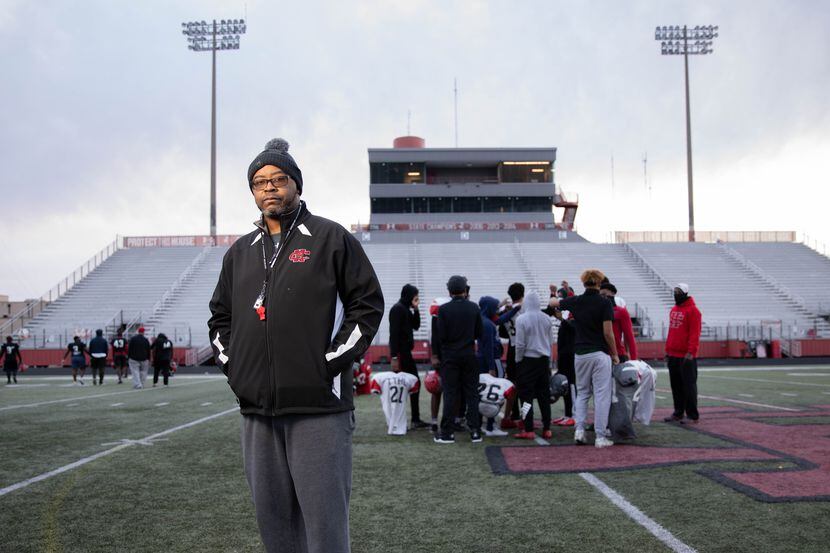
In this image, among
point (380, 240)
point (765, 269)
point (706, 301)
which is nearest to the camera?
point (706, 301)

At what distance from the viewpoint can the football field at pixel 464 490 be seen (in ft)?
13.8

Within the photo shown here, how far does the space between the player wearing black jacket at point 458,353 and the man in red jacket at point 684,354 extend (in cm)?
300

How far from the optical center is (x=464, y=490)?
5.51 metres

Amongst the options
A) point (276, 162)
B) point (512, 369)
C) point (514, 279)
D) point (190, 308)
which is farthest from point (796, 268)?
point (276, 162)

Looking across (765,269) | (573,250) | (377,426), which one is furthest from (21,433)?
(765,269)

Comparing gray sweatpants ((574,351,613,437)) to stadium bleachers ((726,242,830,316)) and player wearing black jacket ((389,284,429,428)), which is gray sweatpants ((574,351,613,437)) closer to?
player wearing black jacket ((389,284,429,428))

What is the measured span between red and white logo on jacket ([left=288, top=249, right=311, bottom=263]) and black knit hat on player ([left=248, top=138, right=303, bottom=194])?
0.34 metres

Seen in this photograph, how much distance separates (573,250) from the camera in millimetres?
40156

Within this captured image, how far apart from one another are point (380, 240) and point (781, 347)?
2440cm

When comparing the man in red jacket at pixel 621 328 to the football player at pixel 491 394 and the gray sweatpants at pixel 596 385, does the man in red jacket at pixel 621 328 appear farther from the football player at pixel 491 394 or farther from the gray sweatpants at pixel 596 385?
the football player at pixel 491 394

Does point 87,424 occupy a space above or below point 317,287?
below

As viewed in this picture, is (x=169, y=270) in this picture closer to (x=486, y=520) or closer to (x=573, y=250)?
(x=573, y=250)

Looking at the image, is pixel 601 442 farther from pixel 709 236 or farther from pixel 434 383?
pixel 709 236

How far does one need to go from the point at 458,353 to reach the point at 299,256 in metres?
5.19
